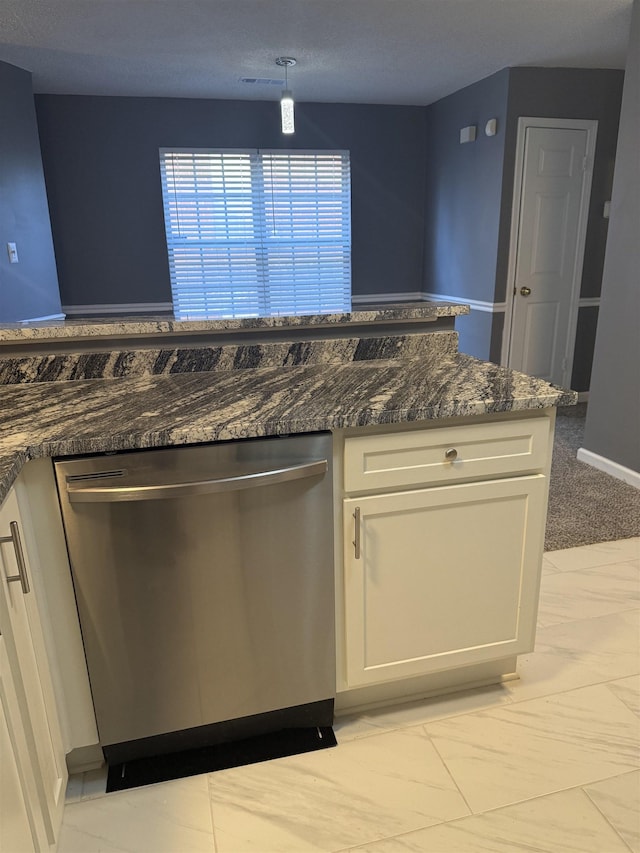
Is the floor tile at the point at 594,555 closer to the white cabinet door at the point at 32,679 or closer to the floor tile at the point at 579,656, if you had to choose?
the floor tile at the point at 579,656

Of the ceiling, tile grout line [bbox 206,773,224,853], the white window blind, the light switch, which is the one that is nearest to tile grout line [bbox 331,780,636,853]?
tile grout line [bbox 206,773,224,853]

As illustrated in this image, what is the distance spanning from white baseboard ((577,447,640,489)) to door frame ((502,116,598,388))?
4.18 ft

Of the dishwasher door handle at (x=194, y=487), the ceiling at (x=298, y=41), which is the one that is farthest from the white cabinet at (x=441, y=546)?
the ceiling at (x=298, y=41)

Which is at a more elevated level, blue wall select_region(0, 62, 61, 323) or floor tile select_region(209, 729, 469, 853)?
blue wall select_region(0, 62, 61, 323)

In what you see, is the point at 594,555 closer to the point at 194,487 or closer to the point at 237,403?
the point at 237,403

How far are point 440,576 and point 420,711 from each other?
0.44 metres

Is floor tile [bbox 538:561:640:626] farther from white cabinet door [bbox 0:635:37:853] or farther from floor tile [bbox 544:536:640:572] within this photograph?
white cabinet door [bbox 0:635:37:853]

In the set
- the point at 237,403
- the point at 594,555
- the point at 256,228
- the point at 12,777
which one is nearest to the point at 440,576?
the point at 237,403

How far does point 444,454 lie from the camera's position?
143 centimetres

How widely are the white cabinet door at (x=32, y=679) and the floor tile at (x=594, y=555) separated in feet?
6.30

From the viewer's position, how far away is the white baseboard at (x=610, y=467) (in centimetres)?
310

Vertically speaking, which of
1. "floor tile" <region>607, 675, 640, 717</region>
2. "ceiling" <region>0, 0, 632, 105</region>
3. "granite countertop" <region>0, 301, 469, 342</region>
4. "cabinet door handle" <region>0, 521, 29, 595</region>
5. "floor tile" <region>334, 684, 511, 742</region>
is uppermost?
"ceiling" <region>0, 0, 632, 105</region>

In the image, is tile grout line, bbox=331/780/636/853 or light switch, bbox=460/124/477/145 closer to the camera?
tile grout line, bbox=331/780/636/853

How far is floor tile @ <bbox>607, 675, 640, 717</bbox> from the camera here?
1.69 metres
